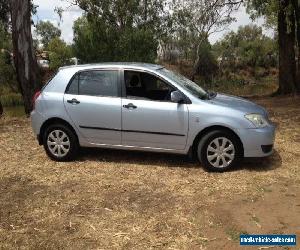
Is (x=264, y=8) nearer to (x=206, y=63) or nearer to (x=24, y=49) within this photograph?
(x=24, y=49)

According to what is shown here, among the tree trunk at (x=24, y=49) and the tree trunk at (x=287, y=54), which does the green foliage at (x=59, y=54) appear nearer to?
the tree trunk at (x=287, y=54)

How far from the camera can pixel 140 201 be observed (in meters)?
6.11

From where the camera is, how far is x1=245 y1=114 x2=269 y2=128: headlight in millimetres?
7023

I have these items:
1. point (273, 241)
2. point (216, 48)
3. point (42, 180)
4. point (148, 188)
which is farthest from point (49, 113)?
point (216, 48)

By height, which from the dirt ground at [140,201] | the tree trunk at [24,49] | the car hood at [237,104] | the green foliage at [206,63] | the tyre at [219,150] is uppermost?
the green foliage at [206,63]

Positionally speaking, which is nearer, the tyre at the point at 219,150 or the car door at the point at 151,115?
the tyre at the point at 219,150

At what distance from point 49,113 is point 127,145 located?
141cm

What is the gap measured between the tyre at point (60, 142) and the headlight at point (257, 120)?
9.31 ft

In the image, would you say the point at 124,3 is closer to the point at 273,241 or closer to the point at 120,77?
the point at 120,77

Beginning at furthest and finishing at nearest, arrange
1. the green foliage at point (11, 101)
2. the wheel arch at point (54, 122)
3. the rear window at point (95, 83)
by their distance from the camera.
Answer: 1. the green foliage at point (11, 101)
2. the wheel arch at point (54, 122)
3. the rear window at point (95, 83)

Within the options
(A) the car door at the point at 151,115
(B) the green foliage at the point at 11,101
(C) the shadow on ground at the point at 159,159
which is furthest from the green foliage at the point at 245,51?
(A) the car door at the point at 151,115

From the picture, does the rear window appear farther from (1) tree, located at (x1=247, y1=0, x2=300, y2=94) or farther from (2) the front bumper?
(1) tree, located at (x1=247, y1=0, x2=300, y2=94)

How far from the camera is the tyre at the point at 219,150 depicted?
7059 mm

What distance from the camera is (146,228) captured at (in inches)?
208
